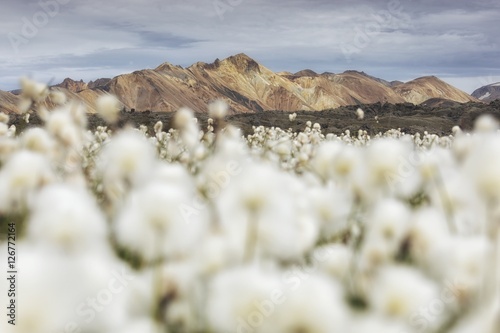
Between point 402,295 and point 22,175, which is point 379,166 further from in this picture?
point 22,175

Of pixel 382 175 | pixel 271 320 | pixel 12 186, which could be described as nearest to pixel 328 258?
pixel 382 175

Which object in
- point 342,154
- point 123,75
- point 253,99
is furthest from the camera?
point 253,99

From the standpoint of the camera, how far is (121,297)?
3.81 feet

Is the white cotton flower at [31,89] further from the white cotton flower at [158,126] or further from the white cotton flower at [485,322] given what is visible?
the white cotton flower at [485,322]

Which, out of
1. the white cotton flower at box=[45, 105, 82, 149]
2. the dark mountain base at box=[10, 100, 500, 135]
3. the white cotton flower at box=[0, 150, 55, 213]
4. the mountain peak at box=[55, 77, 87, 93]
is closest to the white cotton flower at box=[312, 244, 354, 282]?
the white cotton flower at box=[0, 150, 55, 213]

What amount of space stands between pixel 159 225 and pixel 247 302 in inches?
11.3

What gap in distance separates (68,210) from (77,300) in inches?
9.5

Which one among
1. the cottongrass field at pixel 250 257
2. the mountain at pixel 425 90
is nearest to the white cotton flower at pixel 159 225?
the cottongrass field at pixel 250 257

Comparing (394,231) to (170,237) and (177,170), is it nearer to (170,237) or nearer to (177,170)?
(170,237)

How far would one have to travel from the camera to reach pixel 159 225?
3.92 feet

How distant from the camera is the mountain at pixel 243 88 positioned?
103 meters

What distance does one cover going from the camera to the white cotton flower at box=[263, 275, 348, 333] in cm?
92

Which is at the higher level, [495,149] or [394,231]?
[495,149]

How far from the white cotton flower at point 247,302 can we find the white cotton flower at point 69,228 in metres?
0.32
